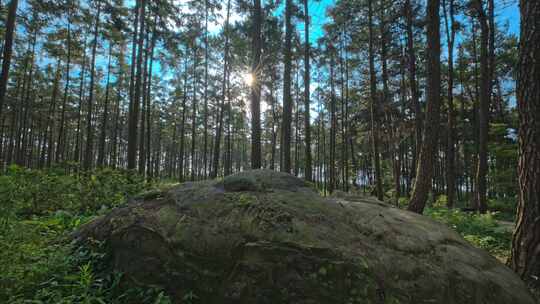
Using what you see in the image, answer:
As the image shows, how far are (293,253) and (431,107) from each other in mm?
5679

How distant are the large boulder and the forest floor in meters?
0.26

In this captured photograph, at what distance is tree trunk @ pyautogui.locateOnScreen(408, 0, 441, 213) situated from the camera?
6086 millimetres

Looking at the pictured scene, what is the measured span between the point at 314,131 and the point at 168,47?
2227 centimetres

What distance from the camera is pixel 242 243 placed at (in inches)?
107

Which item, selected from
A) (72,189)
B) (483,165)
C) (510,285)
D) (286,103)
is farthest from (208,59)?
(510,285)

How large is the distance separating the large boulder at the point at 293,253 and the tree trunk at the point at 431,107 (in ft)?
11.0

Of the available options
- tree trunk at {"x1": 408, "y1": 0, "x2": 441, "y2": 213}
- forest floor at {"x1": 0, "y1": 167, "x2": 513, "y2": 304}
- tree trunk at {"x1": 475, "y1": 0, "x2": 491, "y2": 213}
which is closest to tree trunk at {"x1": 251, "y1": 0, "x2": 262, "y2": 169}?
forest floor at {"x1": 0, "y1": 167, "x2": 513, "y2": 304}

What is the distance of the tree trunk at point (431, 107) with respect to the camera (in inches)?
240

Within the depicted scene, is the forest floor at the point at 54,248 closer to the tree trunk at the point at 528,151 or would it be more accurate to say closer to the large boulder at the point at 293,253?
the large boulder at the point at 293,253

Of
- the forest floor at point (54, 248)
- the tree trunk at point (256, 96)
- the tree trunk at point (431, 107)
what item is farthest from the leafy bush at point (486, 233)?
the tree trunk at point (256, 96)

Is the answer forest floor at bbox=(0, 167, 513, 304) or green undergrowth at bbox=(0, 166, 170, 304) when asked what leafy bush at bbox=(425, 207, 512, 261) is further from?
green undergrowth at bbox=(0, 166, 170, 304)

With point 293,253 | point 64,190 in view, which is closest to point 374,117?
point 293,253

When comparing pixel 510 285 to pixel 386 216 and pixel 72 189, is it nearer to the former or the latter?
pixel 386 216

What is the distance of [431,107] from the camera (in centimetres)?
609
